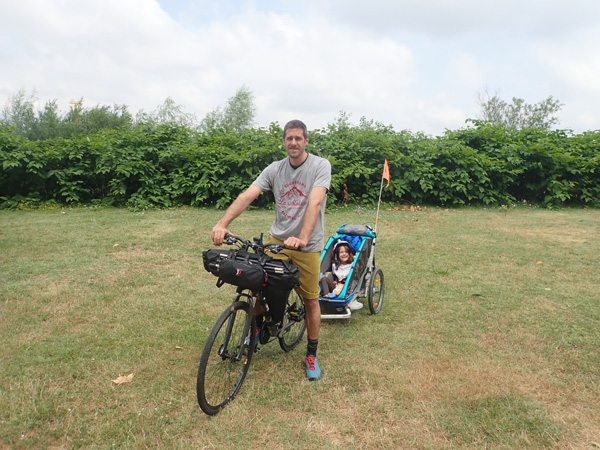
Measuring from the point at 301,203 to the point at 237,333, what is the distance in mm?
1140

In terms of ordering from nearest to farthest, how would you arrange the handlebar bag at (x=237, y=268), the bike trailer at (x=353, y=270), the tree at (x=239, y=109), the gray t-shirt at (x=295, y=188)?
the handlebar bag at (x=237, y=268) → the gray t-shirt at (x=295, y=188) → the bike trailer at (x=353, y=270) → the tree at (x=239, y=109)

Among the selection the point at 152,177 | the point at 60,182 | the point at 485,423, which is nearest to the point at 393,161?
the point at 152,177

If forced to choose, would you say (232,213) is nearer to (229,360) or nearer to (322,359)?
(229,360)

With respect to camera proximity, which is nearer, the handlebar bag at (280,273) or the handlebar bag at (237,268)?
Result: the handlebar bag at (237,268)

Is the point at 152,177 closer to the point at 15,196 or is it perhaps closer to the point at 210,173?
the point at 210,173

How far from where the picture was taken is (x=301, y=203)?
3398 mm

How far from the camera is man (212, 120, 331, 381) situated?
327cm

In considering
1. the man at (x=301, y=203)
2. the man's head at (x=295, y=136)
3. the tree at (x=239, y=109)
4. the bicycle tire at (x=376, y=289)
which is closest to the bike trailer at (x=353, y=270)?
the bicycle tire at (x=376, y=289)

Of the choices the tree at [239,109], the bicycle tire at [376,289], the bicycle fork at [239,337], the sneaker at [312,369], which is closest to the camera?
the bicycle fork at [239,337]

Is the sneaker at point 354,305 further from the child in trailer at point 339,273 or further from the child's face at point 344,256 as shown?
the child's face at point 344,256

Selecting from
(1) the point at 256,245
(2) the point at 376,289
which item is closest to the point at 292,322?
(1) the point at 256,245

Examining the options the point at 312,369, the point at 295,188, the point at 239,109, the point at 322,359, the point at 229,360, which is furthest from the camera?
the point at 239,109

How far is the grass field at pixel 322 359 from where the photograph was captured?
2.89m

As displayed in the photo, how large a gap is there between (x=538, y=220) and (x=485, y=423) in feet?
31.3
